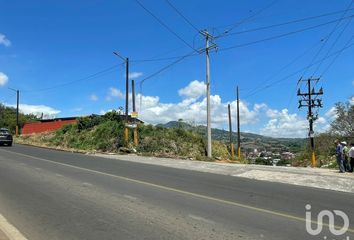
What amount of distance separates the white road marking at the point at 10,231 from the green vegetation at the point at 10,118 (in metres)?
75.8

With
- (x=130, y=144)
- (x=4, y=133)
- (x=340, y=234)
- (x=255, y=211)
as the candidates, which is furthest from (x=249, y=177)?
(x=4, y=133)

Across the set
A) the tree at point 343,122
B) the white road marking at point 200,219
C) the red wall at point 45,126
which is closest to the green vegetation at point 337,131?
the tree at point 343,122

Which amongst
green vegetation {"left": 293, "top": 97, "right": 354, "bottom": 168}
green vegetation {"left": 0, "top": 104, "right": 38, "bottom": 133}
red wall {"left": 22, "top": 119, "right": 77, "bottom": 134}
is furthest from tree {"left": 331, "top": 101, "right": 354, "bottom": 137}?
green vegetation {"left": 0, "top": 104, "right": 38, "bottom": 133}

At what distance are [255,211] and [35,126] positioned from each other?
199ft

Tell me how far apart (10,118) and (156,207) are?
89844mm

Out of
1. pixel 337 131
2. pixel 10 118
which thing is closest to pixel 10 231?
pixel 337 131

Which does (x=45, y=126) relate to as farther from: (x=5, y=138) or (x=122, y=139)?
(x=122, y=139)

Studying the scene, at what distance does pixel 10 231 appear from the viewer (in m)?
7.85

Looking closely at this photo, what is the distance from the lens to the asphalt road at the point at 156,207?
793cm

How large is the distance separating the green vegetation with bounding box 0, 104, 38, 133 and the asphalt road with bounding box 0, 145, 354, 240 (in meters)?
70.9

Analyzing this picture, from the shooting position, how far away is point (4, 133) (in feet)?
147

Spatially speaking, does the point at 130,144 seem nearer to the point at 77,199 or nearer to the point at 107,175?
the point at 107,175

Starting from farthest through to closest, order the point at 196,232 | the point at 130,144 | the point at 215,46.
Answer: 1. the point at 130,144
2. the point at 215,46
3. the point at 196,232

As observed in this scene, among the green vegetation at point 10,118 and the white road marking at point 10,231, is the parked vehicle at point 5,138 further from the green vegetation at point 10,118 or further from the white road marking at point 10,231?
the white road marking at point 10,231
